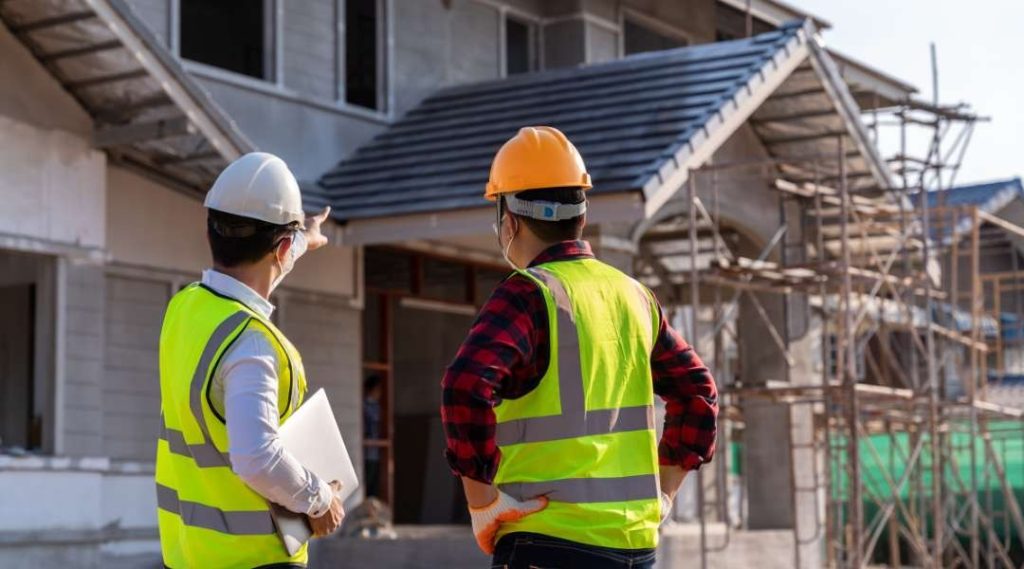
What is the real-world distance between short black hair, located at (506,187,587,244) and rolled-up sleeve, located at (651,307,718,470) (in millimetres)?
404

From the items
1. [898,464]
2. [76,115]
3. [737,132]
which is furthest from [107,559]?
[898,464]

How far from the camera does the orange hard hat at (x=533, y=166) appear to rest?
15.0 ft

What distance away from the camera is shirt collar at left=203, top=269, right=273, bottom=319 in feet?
15.0

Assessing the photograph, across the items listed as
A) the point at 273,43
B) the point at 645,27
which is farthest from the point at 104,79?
the point at 645,27

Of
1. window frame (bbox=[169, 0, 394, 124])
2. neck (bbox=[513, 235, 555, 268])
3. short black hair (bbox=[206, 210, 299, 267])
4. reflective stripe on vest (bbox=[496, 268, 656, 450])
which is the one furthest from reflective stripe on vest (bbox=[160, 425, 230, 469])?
window frame (bbox=[169, 0, 394, 124])

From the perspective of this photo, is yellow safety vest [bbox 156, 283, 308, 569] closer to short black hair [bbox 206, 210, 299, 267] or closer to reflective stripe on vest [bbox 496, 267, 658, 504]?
short black hair [bbox 206, 210, 299, 267]

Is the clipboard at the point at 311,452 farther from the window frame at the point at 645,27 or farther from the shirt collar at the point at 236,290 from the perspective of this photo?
the window frame at the point at 645,27

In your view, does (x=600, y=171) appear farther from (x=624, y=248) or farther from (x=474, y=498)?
(x=474, y=498)

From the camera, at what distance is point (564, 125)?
16.5 m

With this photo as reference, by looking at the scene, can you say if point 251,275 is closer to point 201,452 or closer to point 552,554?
point 201,452

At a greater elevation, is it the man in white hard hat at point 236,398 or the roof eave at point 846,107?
the roof eave at point 846,107

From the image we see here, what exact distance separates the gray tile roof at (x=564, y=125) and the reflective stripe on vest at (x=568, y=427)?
10059mm

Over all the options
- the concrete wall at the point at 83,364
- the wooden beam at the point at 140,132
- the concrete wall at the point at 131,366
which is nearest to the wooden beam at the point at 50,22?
the wooden beam at the point at 140,132

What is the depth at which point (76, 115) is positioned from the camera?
541 inches
